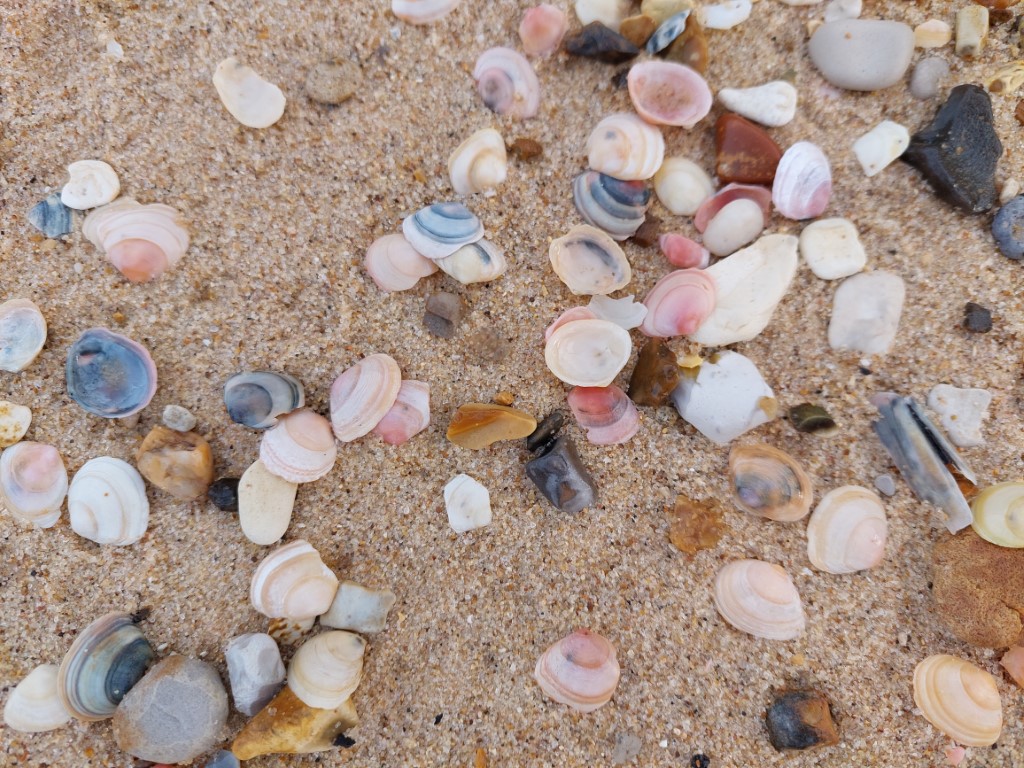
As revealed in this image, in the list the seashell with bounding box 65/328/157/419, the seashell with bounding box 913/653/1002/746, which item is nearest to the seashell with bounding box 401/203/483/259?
the seashell with bounding box 65/328/157/419

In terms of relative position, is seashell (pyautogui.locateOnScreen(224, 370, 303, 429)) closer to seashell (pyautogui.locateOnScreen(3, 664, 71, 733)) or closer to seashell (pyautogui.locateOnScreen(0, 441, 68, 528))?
seashell (pyautogui.locateOnScreen(0, 441, 68, 528))

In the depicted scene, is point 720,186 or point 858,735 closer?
point 858,735

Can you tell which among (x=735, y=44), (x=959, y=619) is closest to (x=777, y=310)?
(x=735, y=44)

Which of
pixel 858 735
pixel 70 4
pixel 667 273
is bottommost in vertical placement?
pixel 858 735

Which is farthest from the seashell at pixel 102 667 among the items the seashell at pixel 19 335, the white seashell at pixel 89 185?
the white seashell at pixel 89 185

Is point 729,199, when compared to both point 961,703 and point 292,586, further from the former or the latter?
point 292,586

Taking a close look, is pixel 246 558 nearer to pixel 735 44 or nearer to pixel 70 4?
pixel 70 4

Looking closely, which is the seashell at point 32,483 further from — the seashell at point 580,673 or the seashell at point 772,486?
the seashell at point 772,486
